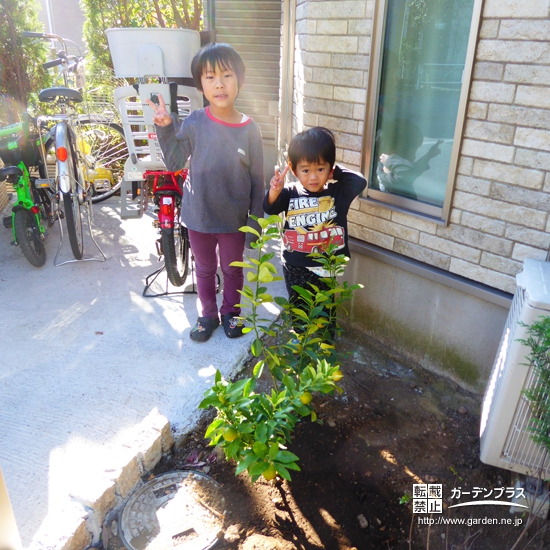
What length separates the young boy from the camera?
→ 8.77 feet

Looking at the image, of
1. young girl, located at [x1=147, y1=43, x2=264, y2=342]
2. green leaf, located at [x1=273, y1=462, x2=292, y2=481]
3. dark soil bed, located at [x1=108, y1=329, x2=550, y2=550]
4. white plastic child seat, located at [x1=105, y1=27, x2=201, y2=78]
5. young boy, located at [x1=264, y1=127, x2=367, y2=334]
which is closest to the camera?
green leaf, located at [x1=273, y1=462, x2=292, y2=481]

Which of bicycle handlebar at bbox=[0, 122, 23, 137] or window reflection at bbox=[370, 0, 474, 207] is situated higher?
window reflection at bbox=[370, 0, 474, 207]

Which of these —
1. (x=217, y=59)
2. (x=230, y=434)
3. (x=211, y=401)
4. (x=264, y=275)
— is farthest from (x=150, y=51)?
(x=230, y=434)

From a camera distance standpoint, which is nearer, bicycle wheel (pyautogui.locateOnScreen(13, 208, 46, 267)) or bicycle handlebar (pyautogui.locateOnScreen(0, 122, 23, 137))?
bicycle wheel (pyautogui.locateOnScreen(13, 208, 46, 267))

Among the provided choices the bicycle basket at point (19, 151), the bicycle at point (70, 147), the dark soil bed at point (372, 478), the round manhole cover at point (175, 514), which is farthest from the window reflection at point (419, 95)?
the bicycle basket at point (19, 151)

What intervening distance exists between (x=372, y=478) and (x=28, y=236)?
3.31 meters

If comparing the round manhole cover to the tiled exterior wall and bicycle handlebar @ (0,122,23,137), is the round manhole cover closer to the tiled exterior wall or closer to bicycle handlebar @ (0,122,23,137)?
the tiled exterior wall

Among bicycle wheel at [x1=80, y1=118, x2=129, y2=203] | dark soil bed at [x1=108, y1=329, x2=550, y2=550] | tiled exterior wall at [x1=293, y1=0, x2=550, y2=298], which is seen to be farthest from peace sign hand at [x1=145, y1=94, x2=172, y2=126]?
bicycle wheel at [x1=80, y1=118, x2=129, y2=203]

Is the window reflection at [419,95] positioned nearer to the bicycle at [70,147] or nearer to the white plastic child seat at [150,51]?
the white plastic child seat at [150,51]

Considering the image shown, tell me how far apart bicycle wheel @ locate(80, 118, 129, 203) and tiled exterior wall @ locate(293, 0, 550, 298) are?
A: 256cm

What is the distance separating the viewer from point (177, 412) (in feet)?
8.80

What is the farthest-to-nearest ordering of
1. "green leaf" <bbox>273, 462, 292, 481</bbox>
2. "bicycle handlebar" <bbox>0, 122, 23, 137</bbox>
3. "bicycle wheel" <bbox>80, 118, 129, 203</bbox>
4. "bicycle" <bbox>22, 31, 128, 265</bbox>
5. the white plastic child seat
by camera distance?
"bicycle wheel" <bbox>80, 118, 129, 203</bbox> < "bicycle handlebar" <bbox>0, 122, 23, 137</bbox> < "bicycle" <bbox>22, 31, 128, 265</bbox> < the white plastic child seat < "green leaf" <bbox>273, 462, 292, 481</bbox>

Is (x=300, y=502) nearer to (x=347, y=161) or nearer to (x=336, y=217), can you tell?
(x=336, y=217)

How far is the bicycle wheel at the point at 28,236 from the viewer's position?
4102 millimetres
